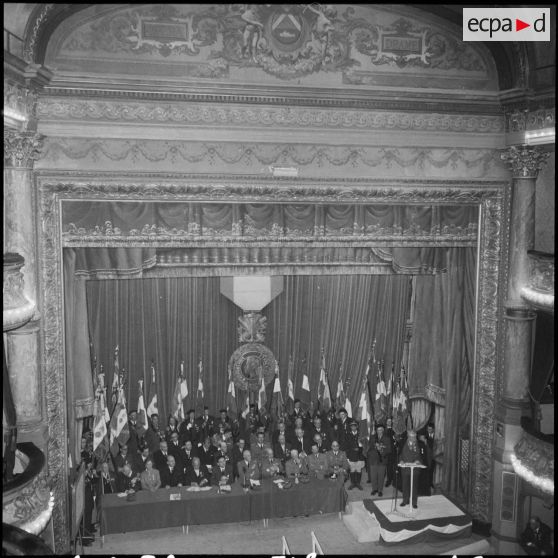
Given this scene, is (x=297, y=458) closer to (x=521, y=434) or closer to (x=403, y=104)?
(x=521, y=434)

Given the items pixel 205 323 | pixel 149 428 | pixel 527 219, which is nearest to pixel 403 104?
pixel 527 219

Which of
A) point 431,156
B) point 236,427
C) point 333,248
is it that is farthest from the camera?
point 236,427

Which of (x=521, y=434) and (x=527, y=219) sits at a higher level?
(x=527, y=219)

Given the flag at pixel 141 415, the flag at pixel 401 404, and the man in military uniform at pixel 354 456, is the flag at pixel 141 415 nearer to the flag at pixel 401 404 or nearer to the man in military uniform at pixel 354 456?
the man in military uniform at pixel 354 456

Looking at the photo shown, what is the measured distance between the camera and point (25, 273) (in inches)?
365

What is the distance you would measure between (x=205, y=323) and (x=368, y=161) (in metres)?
4.22

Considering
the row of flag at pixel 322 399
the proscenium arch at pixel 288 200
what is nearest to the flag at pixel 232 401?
the row of flag at pixel 322 399

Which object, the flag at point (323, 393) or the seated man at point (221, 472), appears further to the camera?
the flag at point (323, 393)

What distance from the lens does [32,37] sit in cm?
890

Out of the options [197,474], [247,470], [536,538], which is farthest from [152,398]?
[536,538]

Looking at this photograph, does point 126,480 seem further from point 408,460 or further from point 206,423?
point 408,460

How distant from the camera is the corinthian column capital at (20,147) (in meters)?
8.91

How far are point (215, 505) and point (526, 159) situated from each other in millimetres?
7073

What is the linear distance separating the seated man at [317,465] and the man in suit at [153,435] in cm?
257
